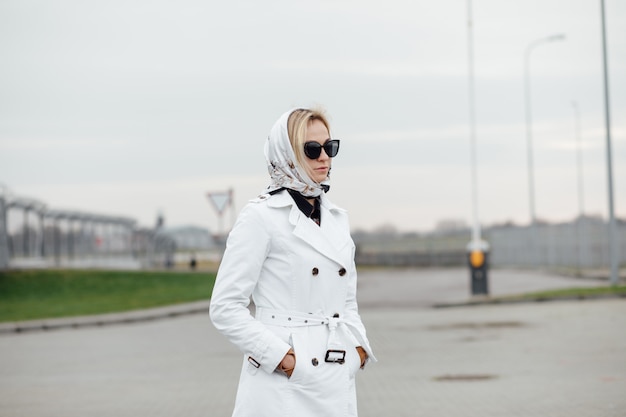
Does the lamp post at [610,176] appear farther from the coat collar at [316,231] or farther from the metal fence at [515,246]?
the coat collar at [316,231]

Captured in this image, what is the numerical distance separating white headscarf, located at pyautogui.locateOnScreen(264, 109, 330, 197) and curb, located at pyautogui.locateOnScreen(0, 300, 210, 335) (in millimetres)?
19671

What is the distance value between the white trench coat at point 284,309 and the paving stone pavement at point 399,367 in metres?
5.92

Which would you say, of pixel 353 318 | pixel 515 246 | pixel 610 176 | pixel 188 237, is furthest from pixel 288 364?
pixel 188 237

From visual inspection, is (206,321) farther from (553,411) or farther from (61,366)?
(553,411)

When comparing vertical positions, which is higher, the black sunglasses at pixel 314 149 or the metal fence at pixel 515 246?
the black sunglasses at pixel 314 149

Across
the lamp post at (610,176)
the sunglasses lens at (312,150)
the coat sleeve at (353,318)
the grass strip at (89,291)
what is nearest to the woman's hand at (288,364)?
the coat sleeve at (353,318)

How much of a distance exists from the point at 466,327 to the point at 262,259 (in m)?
16.2

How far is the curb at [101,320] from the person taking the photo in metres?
23.5

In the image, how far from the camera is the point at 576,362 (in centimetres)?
1391

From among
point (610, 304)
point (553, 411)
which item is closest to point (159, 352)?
point (553, 411)

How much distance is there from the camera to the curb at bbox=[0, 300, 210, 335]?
2352cm

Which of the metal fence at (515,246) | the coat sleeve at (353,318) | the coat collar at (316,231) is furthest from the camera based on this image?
the metal fence at (515,246)

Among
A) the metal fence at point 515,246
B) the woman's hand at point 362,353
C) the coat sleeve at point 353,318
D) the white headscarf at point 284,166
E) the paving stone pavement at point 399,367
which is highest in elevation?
the white headscarf at point 284,166

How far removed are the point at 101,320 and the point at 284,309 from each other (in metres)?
20.7
